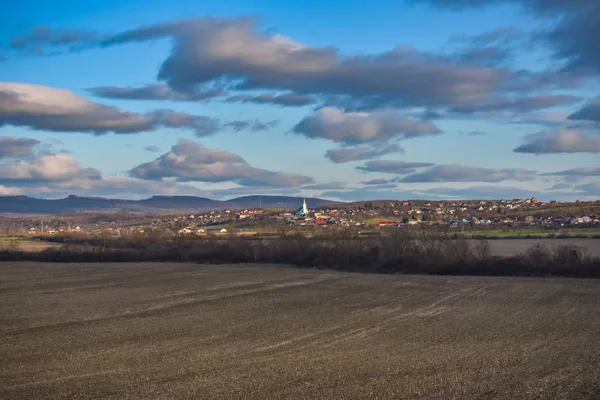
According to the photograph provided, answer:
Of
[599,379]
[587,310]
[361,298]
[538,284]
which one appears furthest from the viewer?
[538,284]

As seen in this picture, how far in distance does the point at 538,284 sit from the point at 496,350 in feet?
78.5

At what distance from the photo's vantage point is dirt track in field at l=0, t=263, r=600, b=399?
601 inches

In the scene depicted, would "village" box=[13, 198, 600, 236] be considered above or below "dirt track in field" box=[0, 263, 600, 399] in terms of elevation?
above

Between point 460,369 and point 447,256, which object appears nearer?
point 460,369

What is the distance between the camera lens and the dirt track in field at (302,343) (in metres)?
15.3

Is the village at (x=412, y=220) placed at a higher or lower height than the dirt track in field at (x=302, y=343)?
higher

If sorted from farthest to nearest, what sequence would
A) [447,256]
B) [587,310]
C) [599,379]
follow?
[447,256], [587,310], [599,379]

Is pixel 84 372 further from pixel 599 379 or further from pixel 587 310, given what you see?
pixel 587 310

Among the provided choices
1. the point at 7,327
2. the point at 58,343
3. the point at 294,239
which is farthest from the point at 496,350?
the point at 294,239

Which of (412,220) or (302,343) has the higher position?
(412,220)

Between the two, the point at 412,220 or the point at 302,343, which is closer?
the point at 302,343

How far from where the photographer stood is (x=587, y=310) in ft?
94.8

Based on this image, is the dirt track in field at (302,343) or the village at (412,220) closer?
the dirt track in field at (302,343)

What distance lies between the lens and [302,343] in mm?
20922
